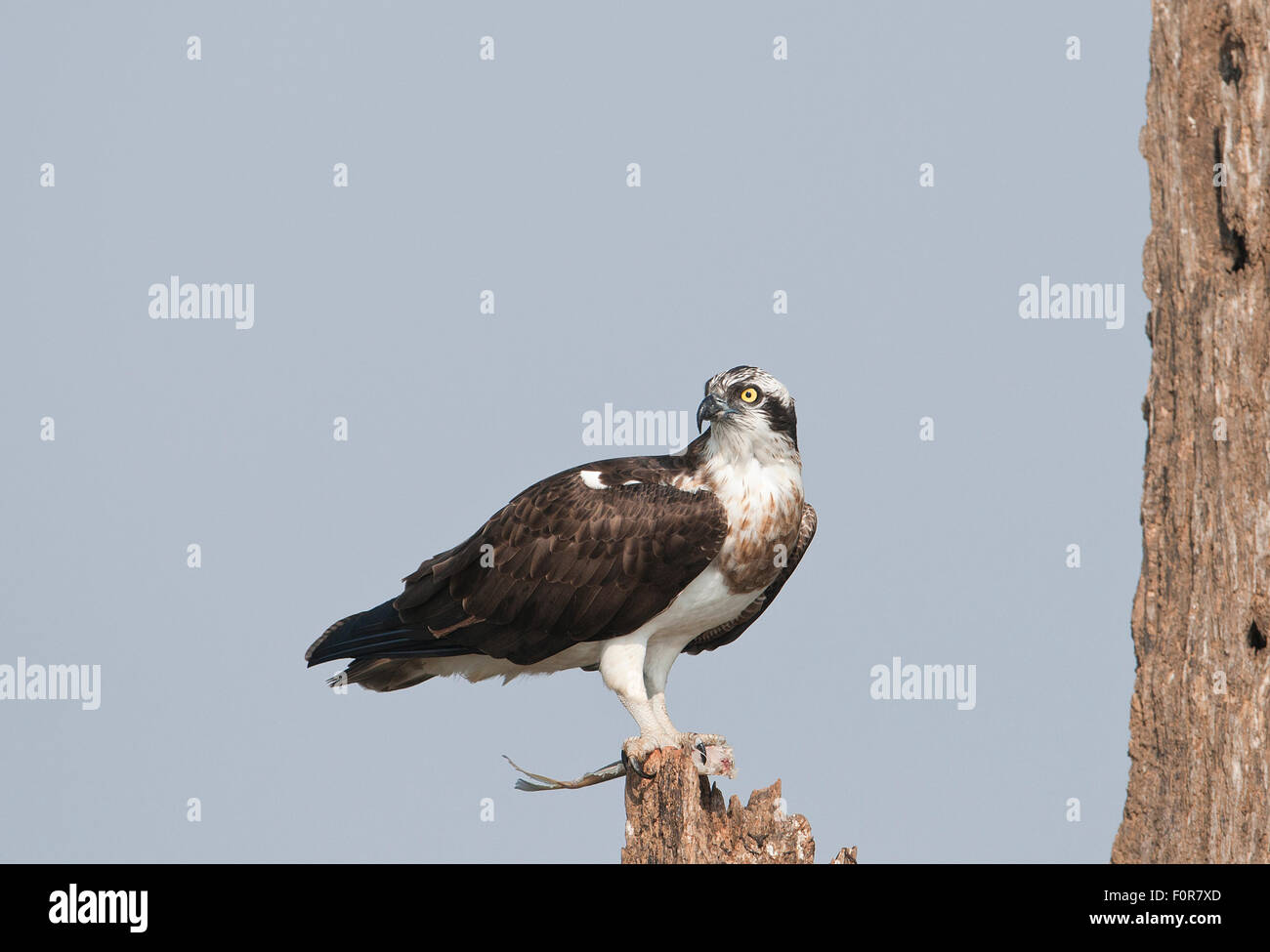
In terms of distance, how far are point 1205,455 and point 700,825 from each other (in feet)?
10.8

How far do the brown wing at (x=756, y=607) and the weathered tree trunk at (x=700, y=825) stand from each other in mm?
1506

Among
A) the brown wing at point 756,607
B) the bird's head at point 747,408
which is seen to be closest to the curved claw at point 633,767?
the brown wing at point 756,607

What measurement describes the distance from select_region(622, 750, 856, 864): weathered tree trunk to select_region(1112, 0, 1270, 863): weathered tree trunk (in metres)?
1.84

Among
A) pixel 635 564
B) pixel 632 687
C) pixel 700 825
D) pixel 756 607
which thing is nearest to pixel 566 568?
pixel 635 564

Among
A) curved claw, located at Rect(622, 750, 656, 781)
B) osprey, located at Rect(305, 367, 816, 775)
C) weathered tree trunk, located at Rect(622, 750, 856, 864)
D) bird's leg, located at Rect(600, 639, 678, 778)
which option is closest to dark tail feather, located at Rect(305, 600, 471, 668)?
osprey, located at Rect(305, 367, 816, 775)

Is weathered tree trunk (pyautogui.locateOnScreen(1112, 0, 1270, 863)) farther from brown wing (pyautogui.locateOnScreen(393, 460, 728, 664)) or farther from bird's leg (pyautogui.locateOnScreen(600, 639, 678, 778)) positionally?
bird's leg (pyautogui.locateOnScreen(600, 639, 678, 778))

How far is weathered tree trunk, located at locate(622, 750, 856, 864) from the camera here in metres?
8.48

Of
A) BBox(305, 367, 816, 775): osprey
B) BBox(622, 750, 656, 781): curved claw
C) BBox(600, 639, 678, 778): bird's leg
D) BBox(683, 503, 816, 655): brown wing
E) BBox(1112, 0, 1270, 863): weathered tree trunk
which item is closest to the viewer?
BBox(1112, 0, 1270, 863): weathered tree trunk

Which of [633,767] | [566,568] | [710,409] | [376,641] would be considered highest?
[710,409]

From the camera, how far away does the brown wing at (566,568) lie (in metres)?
9.31

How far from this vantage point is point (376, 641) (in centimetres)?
1012

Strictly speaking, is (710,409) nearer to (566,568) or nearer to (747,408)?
(747,408)
